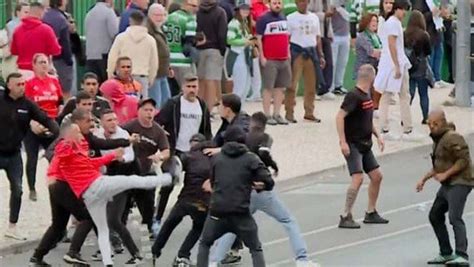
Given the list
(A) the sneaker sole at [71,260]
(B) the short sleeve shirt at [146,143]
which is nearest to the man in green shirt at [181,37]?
(B) the short sleeve shirt at [146,143]

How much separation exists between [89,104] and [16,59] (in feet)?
16.9

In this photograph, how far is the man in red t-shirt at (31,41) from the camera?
64.6 ft

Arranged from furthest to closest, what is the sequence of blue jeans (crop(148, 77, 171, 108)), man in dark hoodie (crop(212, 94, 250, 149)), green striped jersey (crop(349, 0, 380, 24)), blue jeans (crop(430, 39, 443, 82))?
blue jeans (crop(430, 39, 443, 82)), green striped jersey (crop(349, 0, 380, 24)), blue jeans (crop(148, 77, 171, 108)), man in dark hoodie (crop(212, 94, 250, 149))

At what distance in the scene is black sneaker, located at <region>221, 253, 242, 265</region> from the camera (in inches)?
575

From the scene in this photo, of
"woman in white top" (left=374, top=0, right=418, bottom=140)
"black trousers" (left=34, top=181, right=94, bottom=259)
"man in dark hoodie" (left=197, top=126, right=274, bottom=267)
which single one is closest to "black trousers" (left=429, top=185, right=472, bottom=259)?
"man in dark hoodie" (left=197, top=126, right=274, bottom=267)

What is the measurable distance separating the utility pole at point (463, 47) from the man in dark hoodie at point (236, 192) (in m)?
13.4

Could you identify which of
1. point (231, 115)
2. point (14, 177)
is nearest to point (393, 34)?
point (231, 115)

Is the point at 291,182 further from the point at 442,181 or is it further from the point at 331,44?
the point at 331,44

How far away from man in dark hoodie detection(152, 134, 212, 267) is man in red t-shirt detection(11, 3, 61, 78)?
231 inches

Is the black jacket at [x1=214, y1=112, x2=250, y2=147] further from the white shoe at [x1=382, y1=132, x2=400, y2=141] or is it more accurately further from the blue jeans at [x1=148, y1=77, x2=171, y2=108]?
the white shoe at [x1=382, y1=132, x2=400, y2=141]

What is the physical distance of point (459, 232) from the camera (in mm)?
14289

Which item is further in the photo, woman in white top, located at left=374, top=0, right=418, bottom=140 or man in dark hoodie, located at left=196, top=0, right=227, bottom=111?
man in dark hoodie, located at left=196, top=0, right=227, bottom=111

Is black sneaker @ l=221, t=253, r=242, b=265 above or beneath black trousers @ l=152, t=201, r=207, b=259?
beneath

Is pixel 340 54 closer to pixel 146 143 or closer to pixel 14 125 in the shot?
pixel 14 125
